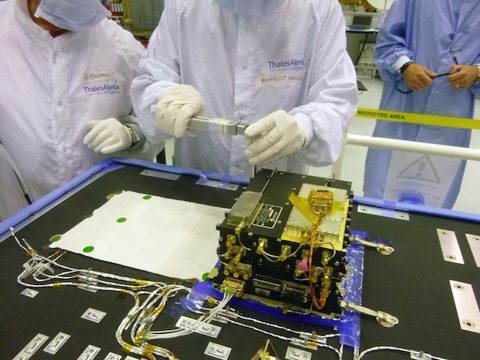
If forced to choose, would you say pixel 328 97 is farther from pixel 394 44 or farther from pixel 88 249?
pixel 394 44

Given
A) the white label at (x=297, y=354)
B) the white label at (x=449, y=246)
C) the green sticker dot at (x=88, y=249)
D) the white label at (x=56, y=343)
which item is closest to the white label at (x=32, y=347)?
the white label at (x=56, y=343)

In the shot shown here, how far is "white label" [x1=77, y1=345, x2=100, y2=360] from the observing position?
24.2 inches

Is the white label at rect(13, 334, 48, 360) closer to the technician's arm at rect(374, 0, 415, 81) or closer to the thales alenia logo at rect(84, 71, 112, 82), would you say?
the thales alenia logo at rect(84, 71, 112, 82)

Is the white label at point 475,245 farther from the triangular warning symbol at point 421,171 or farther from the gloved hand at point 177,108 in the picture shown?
the triangular warning symbol at point 421,171

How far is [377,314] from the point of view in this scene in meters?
0.68

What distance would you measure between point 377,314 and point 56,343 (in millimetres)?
572

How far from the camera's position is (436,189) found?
1.87 meters

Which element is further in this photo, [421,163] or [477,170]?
[477,170]

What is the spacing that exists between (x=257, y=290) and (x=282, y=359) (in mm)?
143

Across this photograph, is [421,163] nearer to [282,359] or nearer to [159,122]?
[159,122]

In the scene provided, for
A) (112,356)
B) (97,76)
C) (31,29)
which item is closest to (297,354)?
(112,356)

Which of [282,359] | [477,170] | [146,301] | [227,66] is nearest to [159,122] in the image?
[227,66]

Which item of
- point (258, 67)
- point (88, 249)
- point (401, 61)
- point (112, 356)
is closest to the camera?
point (112, 356)

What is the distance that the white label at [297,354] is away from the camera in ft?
2.02
